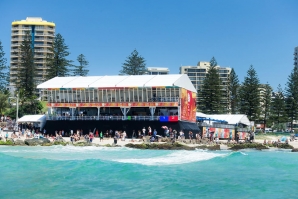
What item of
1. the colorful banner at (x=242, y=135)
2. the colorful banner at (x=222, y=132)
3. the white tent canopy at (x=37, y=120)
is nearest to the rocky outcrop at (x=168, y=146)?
the colorful banner at (x=222, y=132)

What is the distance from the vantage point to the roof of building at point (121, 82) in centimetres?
3959

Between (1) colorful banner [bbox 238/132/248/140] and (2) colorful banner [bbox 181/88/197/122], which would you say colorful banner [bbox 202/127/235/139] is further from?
(2) colorful banner [bbox 181/88/197/122]

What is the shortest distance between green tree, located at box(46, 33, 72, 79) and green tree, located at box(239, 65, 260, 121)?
2184 centimetres

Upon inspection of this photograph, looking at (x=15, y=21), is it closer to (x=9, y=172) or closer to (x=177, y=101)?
(x=177, y=101)

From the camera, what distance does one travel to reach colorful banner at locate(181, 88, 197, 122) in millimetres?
39550

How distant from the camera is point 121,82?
41125 millimetres

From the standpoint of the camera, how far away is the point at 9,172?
15.8m

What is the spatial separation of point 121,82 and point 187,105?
6231 millimetres

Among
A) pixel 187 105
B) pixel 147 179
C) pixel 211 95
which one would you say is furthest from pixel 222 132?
pixel 147 179

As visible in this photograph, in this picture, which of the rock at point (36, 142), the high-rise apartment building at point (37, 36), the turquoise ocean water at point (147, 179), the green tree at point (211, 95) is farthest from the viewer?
the high-rise apartment building at point (37, 36)

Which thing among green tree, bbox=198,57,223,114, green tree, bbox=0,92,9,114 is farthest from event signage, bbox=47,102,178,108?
green tree, bbox=198,57,223,114

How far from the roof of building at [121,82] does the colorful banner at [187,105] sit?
1.86 ft

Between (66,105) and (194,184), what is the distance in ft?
96.6

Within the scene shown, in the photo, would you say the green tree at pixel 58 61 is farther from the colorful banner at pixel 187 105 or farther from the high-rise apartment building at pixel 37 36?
the high-rise apartment building at pixel 37 36
